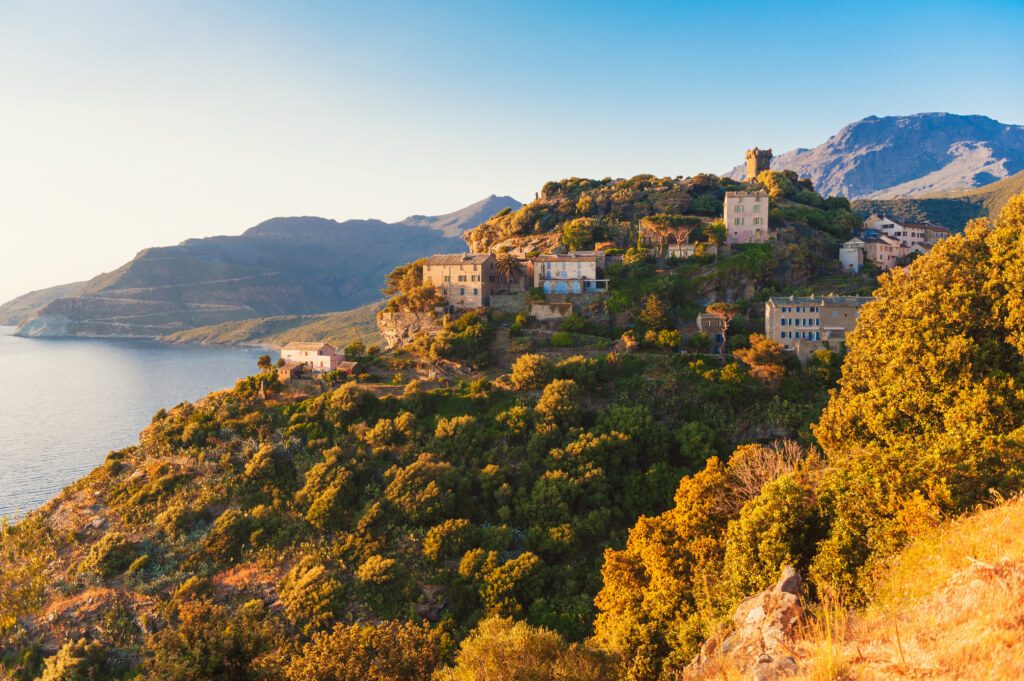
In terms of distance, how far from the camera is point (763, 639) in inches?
464

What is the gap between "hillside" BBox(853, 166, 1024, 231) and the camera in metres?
143

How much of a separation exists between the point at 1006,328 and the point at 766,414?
21965 mm

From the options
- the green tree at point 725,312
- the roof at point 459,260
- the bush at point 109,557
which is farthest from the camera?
the roof at point 459,260

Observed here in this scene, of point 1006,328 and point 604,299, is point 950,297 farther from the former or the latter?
point 604,299

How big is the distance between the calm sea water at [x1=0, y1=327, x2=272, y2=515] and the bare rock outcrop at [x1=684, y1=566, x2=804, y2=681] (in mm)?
65584

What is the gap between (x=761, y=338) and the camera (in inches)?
1852

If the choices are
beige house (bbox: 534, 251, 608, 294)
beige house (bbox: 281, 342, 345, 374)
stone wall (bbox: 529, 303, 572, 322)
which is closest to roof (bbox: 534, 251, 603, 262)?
beige house (bbox: 534, 251, 608, 294)

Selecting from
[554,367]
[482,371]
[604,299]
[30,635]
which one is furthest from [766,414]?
[30,635]

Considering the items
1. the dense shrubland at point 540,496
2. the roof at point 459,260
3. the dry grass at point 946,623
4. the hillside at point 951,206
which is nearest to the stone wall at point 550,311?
the dense shrubland at point 540,496

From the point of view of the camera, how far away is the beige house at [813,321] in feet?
157

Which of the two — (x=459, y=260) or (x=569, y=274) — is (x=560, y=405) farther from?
(x=459, y=260)

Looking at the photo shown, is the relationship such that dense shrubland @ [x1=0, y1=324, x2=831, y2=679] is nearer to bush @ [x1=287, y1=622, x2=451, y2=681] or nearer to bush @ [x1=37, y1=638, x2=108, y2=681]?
bush @ [x1=287, y1=622, x2=451, y2=681]

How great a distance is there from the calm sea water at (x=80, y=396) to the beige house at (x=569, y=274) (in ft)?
179

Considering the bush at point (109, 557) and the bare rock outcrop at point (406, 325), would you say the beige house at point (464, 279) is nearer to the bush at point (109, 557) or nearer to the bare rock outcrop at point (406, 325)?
the bare rock outcrop at point (406, 325)
